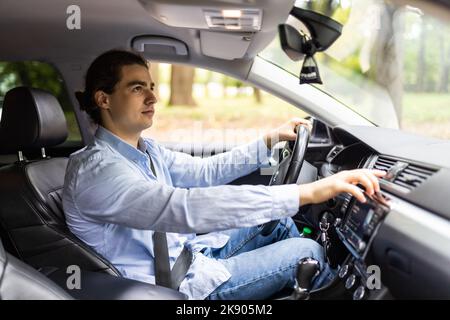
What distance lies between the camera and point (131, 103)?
1.63m

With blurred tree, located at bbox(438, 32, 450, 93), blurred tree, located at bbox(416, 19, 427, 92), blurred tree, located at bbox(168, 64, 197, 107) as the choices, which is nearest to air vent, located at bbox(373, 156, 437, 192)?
blurred tree, located at bbox(168, 64, 197, 107)

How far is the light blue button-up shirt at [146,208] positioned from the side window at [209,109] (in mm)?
916

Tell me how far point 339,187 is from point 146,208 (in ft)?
1.63

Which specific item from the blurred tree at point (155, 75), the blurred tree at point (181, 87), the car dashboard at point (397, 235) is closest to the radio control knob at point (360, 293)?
the car dashboard at point (397, 235)

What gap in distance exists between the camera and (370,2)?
148 inches

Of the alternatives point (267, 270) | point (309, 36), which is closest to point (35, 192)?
point (267, 270)

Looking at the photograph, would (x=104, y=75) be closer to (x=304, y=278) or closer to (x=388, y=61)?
(x=304, y=278)

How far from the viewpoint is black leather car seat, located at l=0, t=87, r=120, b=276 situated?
162 cm

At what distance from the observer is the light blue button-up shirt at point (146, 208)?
1.29m

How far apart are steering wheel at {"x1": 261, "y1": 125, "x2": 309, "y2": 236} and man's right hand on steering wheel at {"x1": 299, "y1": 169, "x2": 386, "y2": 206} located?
0.52 meters

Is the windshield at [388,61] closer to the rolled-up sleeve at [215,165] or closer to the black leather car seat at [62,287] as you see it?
the rolled-up sleeve at [215,165]

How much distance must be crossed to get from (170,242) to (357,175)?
708mm

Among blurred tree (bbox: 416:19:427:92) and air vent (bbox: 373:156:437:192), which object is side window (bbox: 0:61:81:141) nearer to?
air vent (bbox: 373:156:437:192)

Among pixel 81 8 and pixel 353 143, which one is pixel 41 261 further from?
pixel 353 143
